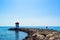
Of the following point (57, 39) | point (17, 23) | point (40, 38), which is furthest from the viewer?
point (17, 23)

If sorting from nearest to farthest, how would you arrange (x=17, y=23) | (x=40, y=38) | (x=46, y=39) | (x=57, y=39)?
(x=57, y=39)
(x=46, y=39)
(x=40, y=38)
(x=17, y=23)

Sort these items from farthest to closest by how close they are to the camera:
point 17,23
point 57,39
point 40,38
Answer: point 17,23, point 40,38, point 57,39

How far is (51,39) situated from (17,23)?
56.6 m

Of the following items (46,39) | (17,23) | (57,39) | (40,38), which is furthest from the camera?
(17,23)

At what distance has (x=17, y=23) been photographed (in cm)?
7181

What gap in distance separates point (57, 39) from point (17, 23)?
57.3 meters

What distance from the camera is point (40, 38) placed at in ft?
61.5

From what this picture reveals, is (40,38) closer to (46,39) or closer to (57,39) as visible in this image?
(46,39)

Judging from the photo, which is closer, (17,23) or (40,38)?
(40,38)

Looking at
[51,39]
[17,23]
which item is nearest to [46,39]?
[51,39]

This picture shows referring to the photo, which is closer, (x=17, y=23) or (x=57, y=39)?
(x=57, y=39)

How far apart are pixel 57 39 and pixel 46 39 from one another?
2171mm

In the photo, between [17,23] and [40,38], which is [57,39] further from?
[17,23]

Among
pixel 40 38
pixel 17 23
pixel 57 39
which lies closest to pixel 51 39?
pixel 57 39
